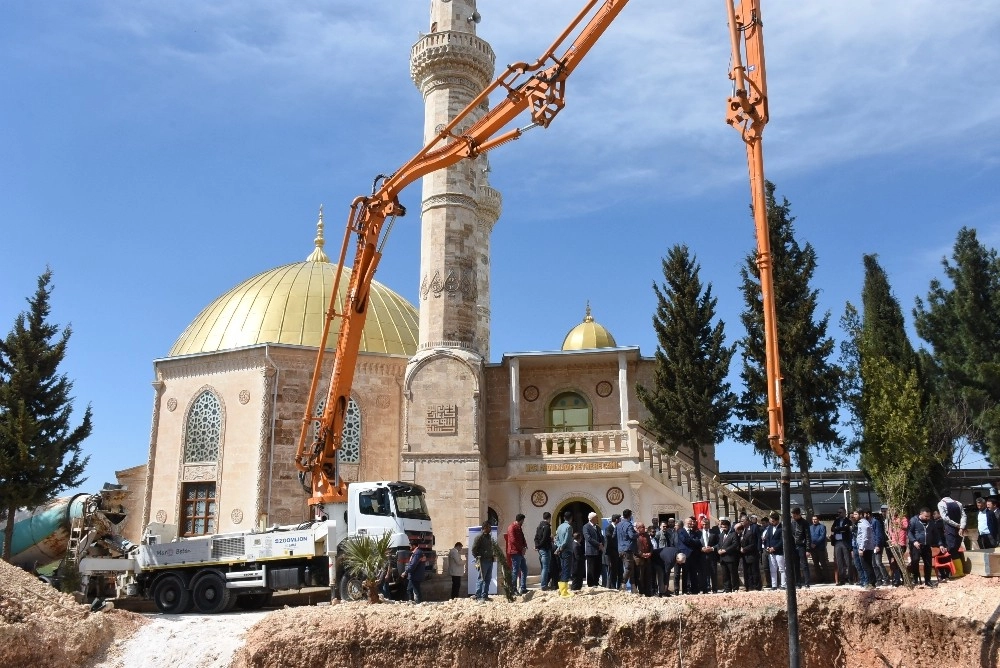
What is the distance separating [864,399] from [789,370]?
3883mm

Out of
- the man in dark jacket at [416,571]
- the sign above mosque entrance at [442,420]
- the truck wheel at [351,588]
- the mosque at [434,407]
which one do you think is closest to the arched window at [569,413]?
the mosque at [434,407]

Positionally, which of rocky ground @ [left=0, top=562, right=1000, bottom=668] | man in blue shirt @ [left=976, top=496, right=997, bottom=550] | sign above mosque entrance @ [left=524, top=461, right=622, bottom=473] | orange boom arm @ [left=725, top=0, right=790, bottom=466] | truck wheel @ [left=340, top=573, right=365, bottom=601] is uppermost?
orange boom arm @ [left=725, top=0, right=790, bottom=466]

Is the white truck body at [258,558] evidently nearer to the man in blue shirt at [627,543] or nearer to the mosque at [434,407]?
the man in blue shirt at [627,543]

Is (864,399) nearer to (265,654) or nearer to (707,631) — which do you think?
(707,631)

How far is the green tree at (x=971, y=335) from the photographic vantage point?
29.4 meters

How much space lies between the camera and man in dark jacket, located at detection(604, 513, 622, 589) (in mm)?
14367

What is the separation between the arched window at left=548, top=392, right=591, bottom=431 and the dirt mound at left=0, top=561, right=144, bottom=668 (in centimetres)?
1263

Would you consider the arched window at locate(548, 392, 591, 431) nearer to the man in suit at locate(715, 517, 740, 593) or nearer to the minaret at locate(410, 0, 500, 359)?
the minaret at locate(410, 0, 500, 359)

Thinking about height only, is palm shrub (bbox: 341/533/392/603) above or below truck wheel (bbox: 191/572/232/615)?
above

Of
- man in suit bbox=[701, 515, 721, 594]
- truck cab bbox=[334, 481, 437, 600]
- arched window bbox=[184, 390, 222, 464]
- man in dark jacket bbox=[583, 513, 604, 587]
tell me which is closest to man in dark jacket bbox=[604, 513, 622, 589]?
man in dark jacket bbox=[583, 513, 604, 587]

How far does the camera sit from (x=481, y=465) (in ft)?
68.8

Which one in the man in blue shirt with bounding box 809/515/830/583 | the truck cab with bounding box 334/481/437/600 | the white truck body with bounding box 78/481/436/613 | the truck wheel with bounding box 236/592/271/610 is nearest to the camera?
the man in blue shirt with bounding box 809/515/830/583

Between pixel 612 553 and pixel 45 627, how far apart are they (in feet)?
29.4

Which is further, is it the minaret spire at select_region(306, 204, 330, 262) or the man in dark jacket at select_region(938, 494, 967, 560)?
the minaret spire at select_region(306, 204, 330, 262)
